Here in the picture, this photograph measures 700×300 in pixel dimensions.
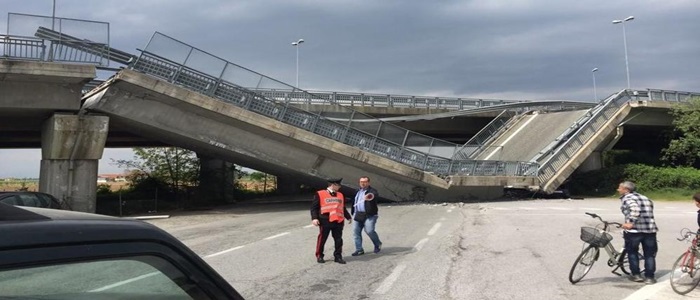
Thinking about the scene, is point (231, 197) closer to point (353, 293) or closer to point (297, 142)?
point (297, 142)

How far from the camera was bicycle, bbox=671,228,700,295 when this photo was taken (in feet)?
24.1

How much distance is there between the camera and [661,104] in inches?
1361

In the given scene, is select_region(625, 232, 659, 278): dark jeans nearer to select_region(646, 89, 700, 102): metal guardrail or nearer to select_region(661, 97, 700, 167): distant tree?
select_region(646, 89, 700, 102): metal guardrail

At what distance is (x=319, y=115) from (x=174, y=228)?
9.07 m

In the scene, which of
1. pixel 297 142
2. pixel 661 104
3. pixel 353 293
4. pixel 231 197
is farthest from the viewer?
pixel 231 197

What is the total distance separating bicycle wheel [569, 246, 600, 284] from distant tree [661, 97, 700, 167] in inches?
1212

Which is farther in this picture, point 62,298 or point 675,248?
point 675,248

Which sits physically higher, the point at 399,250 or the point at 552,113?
the point at 552,113

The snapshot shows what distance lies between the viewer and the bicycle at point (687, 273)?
7.35 metres

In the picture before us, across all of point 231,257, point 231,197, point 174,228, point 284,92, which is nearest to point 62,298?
point 231,257

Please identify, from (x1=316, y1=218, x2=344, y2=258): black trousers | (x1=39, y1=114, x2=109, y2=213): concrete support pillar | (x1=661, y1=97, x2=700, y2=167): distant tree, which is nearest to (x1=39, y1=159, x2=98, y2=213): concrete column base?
(x1=39, y1=114, x2=109, y2=213): concrete support pillar

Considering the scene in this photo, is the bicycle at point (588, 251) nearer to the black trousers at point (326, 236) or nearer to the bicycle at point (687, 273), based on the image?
the bicycle at point (687, 273)

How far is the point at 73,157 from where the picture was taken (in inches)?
789

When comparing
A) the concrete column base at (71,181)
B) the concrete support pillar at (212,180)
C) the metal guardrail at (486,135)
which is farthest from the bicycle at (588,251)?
the concrete support pillar at (212,180)
